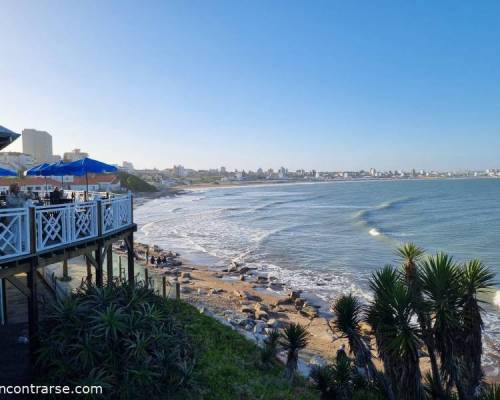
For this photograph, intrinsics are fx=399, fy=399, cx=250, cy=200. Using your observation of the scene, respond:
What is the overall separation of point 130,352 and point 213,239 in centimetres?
3253

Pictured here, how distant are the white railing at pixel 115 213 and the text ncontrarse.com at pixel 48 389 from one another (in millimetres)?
4062

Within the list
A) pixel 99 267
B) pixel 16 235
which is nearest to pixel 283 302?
pixel 99 267

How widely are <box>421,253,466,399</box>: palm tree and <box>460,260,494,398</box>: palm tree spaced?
0.11 meters

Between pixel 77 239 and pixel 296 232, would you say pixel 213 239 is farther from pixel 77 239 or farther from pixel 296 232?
pixel 77 239

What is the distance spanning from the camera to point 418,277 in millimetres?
7520

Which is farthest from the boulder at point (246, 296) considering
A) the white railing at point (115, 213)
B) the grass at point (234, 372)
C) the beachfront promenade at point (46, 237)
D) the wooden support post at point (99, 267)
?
the wooden support post at point (99, 267)

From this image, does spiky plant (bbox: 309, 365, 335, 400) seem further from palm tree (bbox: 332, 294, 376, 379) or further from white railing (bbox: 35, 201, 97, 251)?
white railing (bbox: 35, 201, 97, 251)

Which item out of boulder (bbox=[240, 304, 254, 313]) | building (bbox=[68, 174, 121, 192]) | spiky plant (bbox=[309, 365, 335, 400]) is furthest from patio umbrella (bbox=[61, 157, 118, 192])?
building (bbox=[68, 174, 121, 192])

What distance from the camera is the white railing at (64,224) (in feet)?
25.4

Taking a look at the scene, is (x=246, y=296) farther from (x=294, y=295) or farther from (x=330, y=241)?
(x=330, y=241)

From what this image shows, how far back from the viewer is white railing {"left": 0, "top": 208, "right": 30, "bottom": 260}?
709 cm

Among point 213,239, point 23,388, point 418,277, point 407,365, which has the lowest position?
point 213,239

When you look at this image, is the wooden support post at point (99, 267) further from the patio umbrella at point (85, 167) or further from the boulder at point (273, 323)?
the boulder at point (273, 323)

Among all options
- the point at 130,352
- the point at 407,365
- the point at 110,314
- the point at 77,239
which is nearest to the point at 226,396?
the point at 130,352
